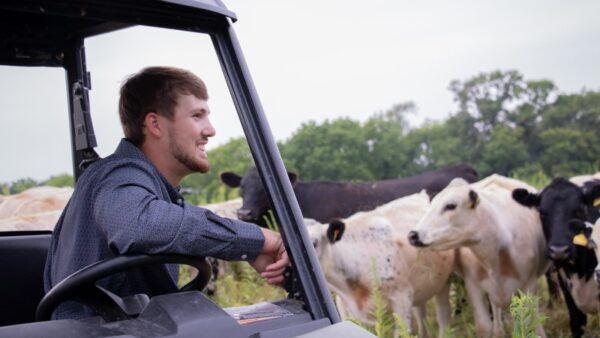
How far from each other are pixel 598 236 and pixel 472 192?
100 centimetres

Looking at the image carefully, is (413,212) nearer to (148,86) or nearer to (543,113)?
(148,86)

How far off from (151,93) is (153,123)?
0.08 metres

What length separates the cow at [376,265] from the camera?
6184mm

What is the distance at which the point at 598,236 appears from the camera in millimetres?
6211

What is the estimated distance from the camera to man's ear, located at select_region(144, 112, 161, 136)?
6.89 feet

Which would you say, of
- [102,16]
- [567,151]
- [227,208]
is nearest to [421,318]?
[227,208]

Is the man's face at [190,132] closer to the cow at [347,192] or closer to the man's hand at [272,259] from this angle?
the man's hand at [272,259]

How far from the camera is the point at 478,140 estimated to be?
18.3 meters

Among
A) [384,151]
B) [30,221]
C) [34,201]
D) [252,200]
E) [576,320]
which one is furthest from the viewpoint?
[384,151]

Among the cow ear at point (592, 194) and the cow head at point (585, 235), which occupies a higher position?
the cow ear at point (592, 194)

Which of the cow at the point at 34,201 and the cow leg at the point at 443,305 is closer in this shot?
the cow at the point at 34,201

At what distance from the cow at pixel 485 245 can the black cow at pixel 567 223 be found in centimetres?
21

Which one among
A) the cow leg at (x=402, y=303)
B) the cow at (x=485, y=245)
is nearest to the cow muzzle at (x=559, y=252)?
the cow at (x=485, y=245)

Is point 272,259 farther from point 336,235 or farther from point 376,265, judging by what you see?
point 376,265
